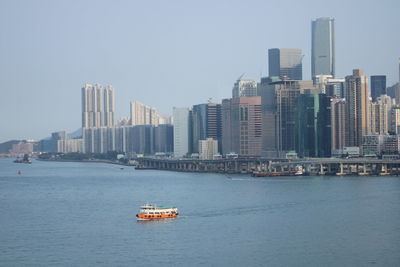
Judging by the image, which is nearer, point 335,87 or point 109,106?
point 335,87

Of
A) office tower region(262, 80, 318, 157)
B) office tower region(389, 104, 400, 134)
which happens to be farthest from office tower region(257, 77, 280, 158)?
office tower region(389, 104, 400, 134)

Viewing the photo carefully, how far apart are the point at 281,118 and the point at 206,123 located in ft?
62.8

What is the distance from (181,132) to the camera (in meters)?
121

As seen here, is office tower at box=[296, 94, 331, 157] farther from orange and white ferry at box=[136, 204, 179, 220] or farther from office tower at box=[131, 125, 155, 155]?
office tower at box=[131, 125, 155, 155]

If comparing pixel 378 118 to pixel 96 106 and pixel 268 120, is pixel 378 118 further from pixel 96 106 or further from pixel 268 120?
pixel 96 106

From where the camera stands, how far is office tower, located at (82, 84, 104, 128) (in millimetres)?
177837

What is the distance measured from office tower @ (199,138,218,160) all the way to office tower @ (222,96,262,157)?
2.25 meters

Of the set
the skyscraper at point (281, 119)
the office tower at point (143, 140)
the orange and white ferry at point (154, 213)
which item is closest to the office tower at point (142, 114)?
the office tower at point (143, 140)

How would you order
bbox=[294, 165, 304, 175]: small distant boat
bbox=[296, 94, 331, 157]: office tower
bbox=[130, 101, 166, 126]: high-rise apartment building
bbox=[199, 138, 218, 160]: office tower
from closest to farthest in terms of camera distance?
1. bbox=[294, 165, 304, 175]: small distant boat
2. bbox=[296, 94, 331, 157]: office tower
3. bbox=[199, 138, 218, 160]: office tower
4. bbox=[130, 101, 166, 126]: high-rise apartment building

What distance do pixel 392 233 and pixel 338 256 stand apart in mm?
4843

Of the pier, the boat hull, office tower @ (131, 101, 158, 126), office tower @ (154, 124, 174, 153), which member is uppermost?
office tower @ (131, 101, 158, 126)

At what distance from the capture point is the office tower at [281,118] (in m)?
96.2

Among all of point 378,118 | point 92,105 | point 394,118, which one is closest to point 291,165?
point 378,118

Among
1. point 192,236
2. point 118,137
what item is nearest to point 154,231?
point 192,236
